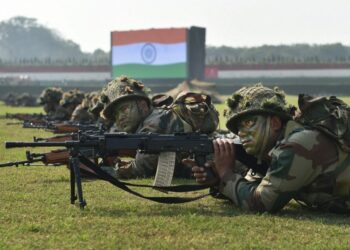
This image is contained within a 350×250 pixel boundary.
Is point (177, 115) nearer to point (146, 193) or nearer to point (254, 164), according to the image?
point (146, 193)

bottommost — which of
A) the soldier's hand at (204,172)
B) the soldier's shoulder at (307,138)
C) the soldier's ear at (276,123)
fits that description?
the soldier's hand at (204,172)

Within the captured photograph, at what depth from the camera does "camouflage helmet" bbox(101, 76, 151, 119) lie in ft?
26.9

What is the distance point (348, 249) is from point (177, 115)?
4415mm

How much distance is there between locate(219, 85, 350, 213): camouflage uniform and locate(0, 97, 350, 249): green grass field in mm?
A: 141

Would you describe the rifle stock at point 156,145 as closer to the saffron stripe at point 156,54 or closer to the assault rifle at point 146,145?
the assault rifle at point 146,145

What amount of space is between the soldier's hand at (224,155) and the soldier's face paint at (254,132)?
15 centimetres

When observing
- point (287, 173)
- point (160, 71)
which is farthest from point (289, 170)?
point (160, 71)

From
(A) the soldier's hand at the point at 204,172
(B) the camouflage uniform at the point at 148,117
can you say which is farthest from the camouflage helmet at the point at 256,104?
(B) the camouflage uniform at the point at 148,117

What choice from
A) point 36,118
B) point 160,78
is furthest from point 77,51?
point 36,118

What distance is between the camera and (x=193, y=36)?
211ft

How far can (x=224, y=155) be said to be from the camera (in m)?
5.50

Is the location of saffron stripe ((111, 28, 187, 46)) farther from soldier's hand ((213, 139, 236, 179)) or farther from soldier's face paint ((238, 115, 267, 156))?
soldier's face paint ((238, 115, 267, 156))

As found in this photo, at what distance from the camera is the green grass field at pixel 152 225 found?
4.42 meters

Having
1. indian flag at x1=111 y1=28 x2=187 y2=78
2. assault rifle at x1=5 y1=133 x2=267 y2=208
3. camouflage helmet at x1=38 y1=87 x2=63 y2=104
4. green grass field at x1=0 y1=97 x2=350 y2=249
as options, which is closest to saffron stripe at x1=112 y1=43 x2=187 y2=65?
indian flag at x1=111 y1=28 x2=187 y2=78
